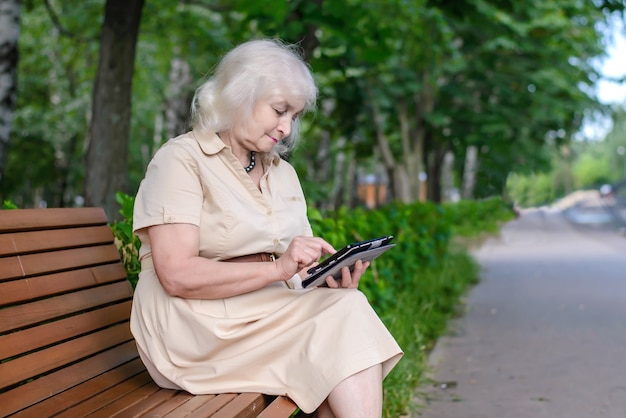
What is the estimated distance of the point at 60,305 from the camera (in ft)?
10.4

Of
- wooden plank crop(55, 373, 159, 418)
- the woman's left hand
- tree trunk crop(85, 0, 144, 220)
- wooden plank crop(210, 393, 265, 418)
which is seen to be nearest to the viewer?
wooden plank crop(210, 393, 265, 418)

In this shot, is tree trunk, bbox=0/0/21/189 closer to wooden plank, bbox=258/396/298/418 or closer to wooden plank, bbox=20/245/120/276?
wooden plank, bbox=20/245/120/276

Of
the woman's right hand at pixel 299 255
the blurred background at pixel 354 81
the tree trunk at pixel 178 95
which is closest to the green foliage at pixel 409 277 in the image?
the blurred background at pixel 354 81

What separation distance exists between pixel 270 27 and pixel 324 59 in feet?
4.94

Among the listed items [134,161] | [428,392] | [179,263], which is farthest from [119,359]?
[134,161]

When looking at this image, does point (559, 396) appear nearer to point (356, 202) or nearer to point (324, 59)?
point (324, 59)

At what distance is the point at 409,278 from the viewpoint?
26.5 feet

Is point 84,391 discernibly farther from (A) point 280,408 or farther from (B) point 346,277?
(B) point 346,277

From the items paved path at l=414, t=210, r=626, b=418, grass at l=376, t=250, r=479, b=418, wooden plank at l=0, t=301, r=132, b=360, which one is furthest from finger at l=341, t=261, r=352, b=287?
paved path at l=414, t=210, r=626, b=418

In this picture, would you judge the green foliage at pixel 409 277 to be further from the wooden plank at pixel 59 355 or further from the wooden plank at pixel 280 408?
the wooden plank at pixel 280 408

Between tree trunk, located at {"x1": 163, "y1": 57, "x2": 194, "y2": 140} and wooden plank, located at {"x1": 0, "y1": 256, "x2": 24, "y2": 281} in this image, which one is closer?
wooden plank, located at {"x1": 0, "y1": 256, "x2": 24, "y2": 281}

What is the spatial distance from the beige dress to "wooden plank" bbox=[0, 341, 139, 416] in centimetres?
24

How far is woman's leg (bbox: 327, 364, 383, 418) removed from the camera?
2.73 meters

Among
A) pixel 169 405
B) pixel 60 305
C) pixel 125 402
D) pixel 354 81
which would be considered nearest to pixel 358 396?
pixel 169 405
